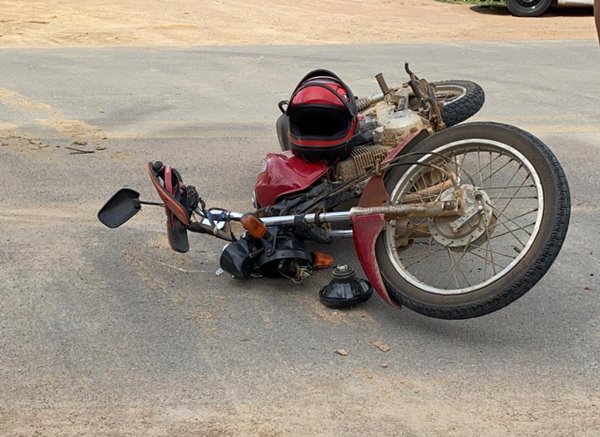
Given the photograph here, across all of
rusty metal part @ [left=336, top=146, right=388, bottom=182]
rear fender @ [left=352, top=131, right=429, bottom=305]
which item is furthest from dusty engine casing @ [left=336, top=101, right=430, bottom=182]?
rear fender @ [left=352, top=131, right=429, bottom=305]

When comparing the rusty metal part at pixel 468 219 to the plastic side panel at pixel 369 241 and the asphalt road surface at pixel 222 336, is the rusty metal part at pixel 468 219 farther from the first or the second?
the asphalt road surface at pixel 222 336

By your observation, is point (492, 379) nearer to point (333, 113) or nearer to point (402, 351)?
point (402, 351)

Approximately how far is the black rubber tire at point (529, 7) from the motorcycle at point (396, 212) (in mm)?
12125

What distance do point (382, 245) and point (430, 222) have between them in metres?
0.25

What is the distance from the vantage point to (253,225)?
3.99 m

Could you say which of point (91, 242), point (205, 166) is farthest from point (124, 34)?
point (91, 242)

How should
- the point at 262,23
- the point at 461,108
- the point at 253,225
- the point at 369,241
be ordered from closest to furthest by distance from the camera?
1. the point at 369,241
2. the point at 253,225
3. the point at 461,108
4. the point at 262,23

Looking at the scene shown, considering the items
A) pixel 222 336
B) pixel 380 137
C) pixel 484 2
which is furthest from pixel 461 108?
pixel 484 2

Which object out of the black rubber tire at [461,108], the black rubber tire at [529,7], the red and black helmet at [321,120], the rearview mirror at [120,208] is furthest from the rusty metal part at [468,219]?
the black rubber tire at [529,7]

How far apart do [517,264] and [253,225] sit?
125cm

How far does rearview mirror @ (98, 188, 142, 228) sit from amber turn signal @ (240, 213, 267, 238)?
0.77 meters

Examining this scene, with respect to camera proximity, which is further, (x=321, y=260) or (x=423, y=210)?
(x=321, y=260)

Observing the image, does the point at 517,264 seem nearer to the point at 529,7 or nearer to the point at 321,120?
the point at 321,120

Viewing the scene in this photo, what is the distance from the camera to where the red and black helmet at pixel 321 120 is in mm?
4266
